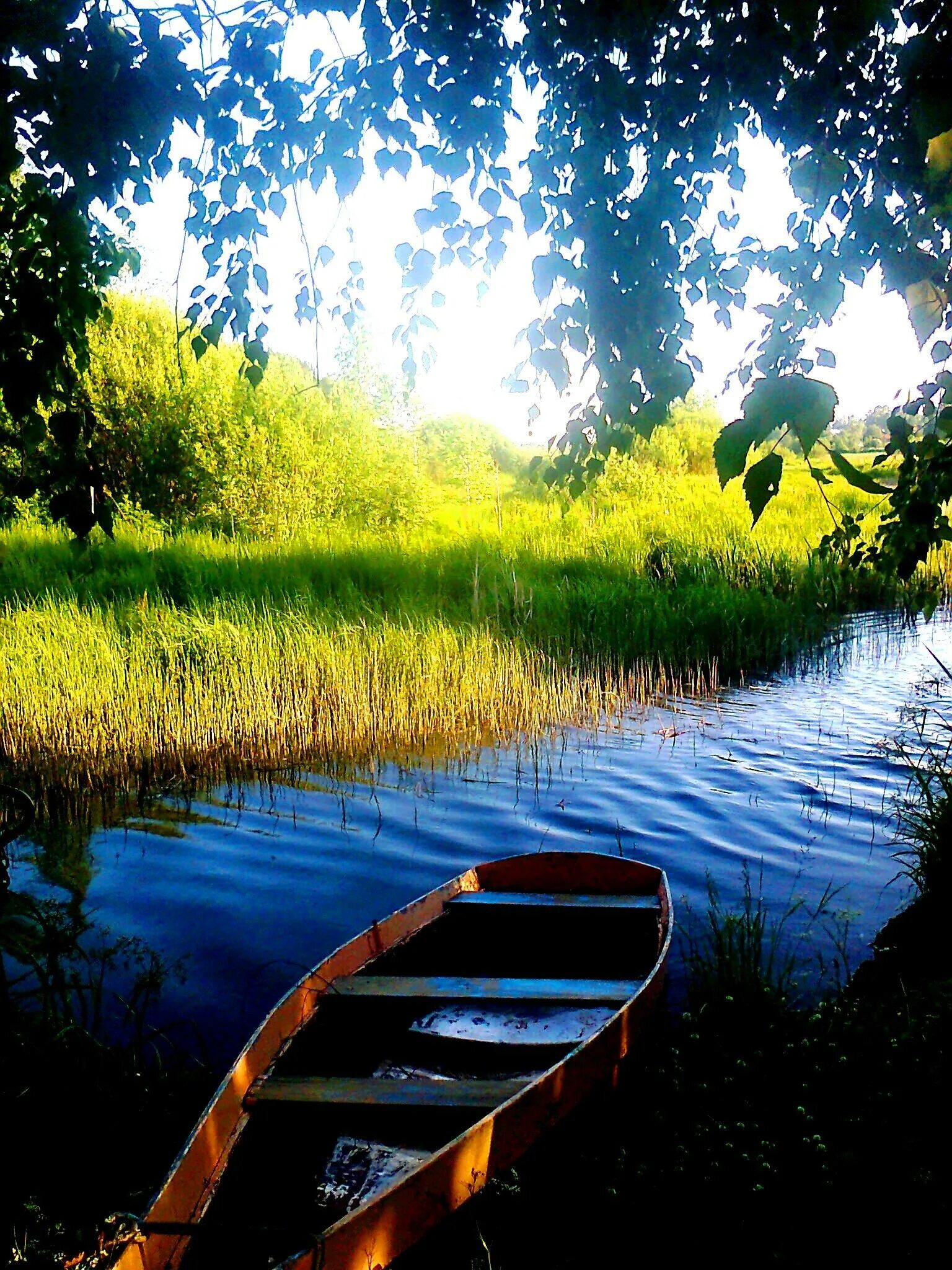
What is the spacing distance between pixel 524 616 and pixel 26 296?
813cm

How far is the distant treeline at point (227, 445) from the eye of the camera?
17781 millimetres

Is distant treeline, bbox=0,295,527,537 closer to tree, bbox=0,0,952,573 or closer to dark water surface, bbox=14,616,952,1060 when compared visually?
dark water surface, bbox=14,616,952,1060

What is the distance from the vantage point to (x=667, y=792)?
697 cm

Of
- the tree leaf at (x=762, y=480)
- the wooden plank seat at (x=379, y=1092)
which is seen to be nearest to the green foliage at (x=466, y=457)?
the wooden plank seat at (x=379, y=1092)

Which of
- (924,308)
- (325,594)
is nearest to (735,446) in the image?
(924,308)

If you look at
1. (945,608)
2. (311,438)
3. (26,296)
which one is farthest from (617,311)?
(311,438)

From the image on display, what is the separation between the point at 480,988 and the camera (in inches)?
149

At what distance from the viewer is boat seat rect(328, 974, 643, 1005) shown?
3.65 meters

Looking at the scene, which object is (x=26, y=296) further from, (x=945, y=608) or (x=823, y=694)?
(x=945, y=608)

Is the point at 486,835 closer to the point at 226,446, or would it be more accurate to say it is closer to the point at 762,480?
the point at 762,480

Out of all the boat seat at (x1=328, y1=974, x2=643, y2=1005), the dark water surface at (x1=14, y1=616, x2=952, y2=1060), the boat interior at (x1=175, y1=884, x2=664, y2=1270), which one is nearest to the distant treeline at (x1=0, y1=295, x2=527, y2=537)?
the dark water surface at (x1=14, y1=616, x2=952, y2=1060)

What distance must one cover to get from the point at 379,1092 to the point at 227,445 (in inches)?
627

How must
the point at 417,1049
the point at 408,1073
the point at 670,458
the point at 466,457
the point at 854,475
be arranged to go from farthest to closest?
the point at 670,458 < the point at 466,457 < the point at 417,1049 < the point at 408,1073 < the point at 854,475

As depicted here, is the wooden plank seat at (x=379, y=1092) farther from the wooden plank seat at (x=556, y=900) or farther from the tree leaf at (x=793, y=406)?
the tree leaf at (x=793, y=406)
